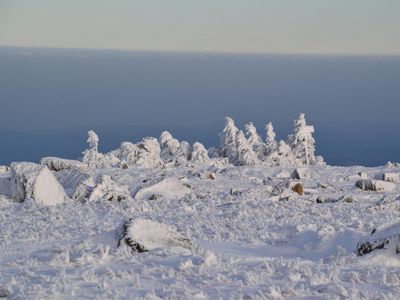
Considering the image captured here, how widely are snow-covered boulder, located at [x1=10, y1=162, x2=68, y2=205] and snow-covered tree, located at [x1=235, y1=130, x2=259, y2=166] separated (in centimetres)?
4853

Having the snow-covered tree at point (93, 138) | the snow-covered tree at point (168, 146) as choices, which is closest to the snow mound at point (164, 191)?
the snow-covered tree at point (93, 138)

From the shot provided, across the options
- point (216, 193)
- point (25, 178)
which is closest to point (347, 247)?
point (216, 193)

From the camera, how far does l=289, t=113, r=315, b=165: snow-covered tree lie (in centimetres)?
7031

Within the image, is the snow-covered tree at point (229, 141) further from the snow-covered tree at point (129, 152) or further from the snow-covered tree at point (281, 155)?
the snow-covered tree at point (129, 152)

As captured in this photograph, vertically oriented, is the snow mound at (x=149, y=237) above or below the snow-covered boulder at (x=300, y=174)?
above

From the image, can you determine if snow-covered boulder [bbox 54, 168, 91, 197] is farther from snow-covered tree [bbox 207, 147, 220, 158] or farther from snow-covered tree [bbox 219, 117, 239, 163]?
snow-covered tree [bbox 207, 147, 220, 158]

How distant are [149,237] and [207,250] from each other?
1.13 metres

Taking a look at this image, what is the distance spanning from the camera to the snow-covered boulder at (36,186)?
21109mm

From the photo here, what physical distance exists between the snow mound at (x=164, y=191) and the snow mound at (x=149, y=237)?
33.9 ft

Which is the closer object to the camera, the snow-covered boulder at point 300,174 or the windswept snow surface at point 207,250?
the windswept snow surface at point 207,250

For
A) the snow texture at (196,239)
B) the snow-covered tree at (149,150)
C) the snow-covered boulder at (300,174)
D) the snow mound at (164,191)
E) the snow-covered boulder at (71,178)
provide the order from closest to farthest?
the snow texture at (196,239), the snow mound at (164,191), the snow-covered boulder at (71,178), the snow-covered boulder at (300,174), the snow-covered tree at (149,150)

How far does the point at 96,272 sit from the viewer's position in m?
9.51

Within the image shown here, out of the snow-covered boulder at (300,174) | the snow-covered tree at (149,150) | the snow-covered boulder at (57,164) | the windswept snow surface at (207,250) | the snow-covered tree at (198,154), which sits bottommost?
the snow-covered tree at (198,154)

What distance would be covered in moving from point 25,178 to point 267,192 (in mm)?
9000
